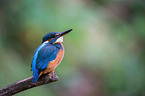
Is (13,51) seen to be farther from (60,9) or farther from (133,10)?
(133,10)

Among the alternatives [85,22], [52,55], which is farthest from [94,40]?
[52,55]

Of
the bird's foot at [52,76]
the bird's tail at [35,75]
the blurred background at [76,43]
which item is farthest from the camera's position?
the blurred background at [76,43]

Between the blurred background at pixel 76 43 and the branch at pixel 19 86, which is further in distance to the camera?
the blurred background at pixel 76 43

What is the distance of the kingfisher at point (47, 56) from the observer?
1.86 meters

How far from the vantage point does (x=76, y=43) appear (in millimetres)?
4125

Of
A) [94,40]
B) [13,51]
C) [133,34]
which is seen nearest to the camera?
[13,51]

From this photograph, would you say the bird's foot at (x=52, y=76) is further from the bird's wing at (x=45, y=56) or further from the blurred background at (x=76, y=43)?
the blurred background at (x=76, y=43)

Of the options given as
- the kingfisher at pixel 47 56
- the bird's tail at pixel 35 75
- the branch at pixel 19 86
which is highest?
the kingfisher at pixel 47 56

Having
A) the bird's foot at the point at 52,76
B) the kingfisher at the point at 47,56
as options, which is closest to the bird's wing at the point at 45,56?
the kingfisher at the point at 47,56

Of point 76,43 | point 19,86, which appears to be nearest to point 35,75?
point 19,86

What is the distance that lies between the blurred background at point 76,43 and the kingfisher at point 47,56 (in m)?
1.78

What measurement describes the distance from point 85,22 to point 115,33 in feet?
2.79

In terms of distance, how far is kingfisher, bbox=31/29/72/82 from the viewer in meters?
1.86

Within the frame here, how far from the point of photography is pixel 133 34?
5051 millimetres
